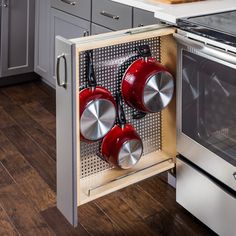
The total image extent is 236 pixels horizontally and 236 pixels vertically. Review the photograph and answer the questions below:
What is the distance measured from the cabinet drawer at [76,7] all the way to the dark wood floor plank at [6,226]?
4.10 ft

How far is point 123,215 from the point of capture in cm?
200

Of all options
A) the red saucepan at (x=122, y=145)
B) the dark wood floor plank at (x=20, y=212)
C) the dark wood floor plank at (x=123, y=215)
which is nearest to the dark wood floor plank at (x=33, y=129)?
the dark wood floor plank at (x=20, y=212)

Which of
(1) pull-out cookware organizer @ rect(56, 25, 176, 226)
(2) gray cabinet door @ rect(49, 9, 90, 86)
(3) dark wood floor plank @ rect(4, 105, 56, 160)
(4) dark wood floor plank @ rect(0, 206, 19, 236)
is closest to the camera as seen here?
(1) pull-out cookware organizer @ rect(56, 25, 176, 226)

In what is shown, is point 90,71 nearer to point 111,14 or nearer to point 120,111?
point 120,111

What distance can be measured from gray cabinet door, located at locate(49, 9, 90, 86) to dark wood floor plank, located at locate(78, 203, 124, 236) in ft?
3.68

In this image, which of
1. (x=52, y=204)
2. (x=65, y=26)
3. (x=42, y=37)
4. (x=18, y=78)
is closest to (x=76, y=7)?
(x=65, y=26)

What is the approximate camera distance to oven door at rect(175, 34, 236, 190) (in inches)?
62.2

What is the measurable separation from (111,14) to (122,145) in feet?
3.06

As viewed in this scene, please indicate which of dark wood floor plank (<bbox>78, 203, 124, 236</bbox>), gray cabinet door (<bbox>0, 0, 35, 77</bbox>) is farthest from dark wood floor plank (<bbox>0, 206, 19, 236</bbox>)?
gray cabinet door (<bbox>0, 0, 35, 77</bbox>)

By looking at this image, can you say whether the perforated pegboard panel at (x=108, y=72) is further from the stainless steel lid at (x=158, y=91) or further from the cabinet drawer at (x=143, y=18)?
the cabinet drawer at (x=143, y=18)

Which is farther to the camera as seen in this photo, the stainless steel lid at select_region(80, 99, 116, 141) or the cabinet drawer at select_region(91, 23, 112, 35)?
the cabinet drawer at select_region(91, 23, 112, 35)

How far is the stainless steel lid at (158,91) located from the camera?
5.53 ft

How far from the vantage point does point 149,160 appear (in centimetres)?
190

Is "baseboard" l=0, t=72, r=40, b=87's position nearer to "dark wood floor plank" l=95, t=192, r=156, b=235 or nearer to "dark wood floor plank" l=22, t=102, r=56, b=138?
"dark wood floor plank" l=22, t=102, r=56, b=138
